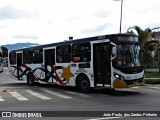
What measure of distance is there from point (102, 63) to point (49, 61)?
5.61 meters

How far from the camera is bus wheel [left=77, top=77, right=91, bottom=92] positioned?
17856 millimetres

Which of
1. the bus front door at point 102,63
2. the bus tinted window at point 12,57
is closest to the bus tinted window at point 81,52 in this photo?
the bus front door at point 102,63

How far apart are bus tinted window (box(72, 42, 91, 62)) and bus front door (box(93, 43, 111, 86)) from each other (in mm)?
502

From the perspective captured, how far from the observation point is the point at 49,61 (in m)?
21.5

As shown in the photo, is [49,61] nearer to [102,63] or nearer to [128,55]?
[102,63]

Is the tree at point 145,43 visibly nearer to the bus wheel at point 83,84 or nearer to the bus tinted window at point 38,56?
the bus tinted window at point 38,56

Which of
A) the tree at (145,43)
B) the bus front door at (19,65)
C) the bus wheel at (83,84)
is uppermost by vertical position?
the tree at (145,43)

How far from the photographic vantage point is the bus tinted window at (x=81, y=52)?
17.6 metres

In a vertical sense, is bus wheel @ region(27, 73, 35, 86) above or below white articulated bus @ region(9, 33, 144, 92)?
below

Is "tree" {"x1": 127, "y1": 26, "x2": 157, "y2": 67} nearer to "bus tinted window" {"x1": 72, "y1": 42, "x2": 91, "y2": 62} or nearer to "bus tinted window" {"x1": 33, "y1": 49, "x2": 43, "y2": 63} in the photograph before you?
"bus tinted window" {"x1": 33, "y1": 49, "x2": 43, "y2": 63}

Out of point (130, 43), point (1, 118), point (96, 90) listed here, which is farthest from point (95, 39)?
point (1, 118)

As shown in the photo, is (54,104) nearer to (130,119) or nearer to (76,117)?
(76,117)

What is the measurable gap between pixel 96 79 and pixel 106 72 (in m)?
0.85

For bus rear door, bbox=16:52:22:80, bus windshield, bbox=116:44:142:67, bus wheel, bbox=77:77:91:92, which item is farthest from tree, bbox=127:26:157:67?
bus windshield, bbox=116:44:142:67
